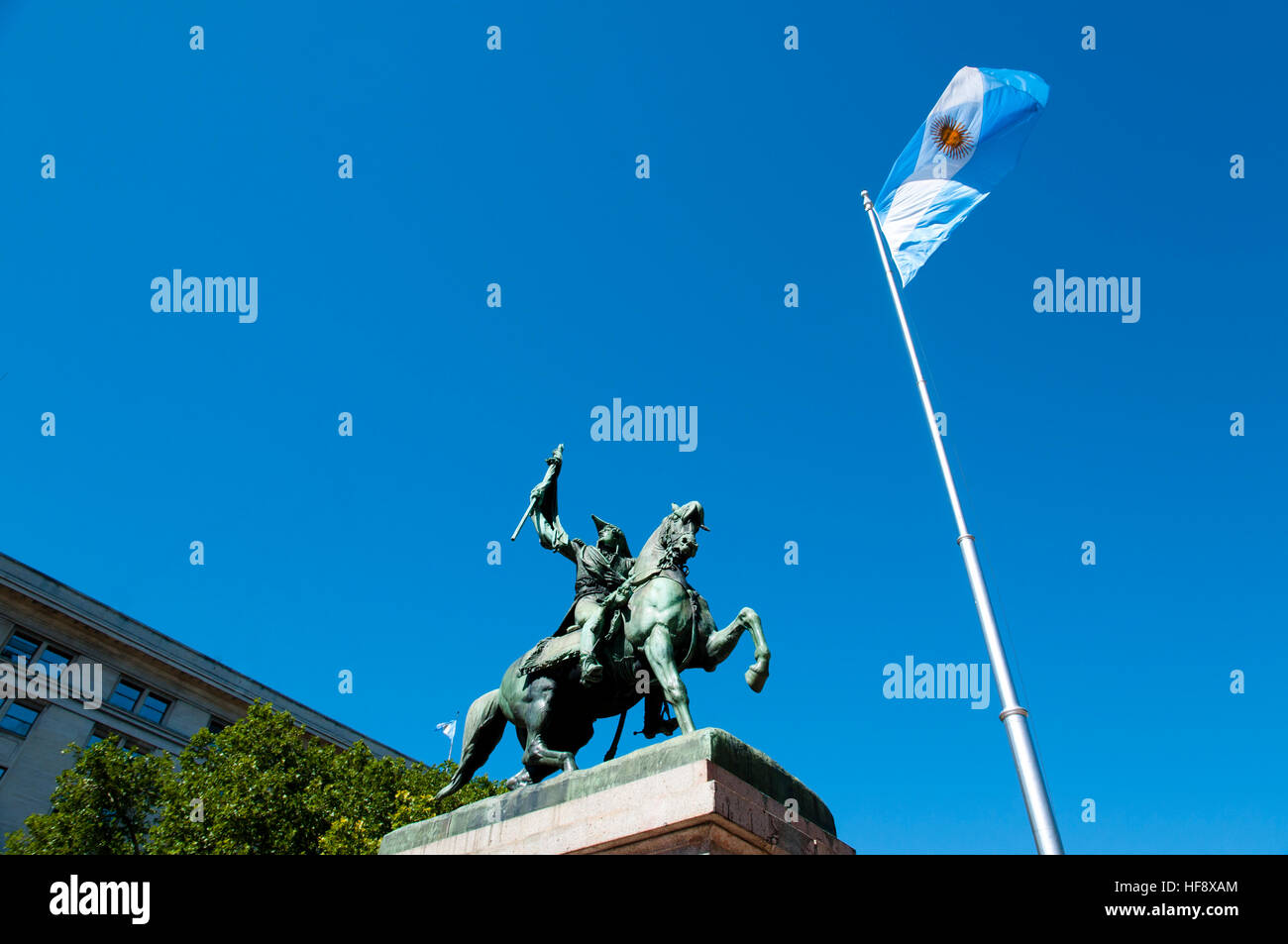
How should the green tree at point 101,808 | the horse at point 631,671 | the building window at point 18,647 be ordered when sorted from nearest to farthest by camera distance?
the horse at point 631,671 < the green tree at point 101,808 < the building window at point 18,647

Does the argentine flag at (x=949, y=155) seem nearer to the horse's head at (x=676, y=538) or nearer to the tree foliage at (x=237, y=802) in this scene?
the horse's head at (x=676, y=538)

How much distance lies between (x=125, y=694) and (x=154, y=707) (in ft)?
4.99

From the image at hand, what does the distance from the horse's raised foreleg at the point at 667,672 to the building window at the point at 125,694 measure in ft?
140

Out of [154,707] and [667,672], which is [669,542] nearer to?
[667,672]

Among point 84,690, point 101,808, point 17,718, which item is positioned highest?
point 84,690

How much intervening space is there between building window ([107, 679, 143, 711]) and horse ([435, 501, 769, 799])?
40.2 m

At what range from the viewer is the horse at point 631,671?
336 inches

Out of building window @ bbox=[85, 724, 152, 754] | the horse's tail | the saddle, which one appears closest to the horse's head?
the saddle

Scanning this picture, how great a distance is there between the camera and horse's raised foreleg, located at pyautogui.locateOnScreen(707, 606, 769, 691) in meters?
8.06

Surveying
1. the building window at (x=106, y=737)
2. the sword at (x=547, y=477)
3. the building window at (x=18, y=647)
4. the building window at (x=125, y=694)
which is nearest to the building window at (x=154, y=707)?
the building window at (x=125, y=694)

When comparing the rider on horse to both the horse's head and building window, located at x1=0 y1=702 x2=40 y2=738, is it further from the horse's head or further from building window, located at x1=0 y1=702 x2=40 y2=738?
building window, located at x1=0 y1=702 x2=40 y2=738

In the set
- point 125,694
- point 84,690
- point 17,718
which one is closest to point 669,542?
point 17,718

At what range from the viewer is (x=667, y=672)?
27.1 feet
